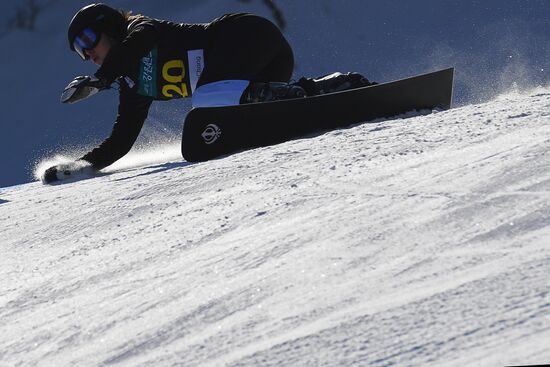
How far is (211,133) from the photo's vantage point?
13.5 ft

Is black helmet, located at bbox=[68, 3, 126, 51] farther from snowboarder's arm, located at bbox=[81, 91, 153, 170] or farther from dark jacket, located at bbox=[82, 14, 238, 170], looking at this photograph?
snowboarder's arm, located at bbox=[81, 91, 153, 170]

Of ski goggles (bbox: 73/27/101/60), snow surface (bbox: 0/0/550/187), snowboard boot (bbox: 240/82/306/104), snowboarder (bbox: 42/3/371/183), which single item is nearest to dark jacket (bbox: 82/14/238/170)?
snowboarder (bbox: 42/3/371/183)

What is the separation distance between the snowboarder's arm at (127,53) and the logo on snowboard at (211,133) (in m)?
0.53

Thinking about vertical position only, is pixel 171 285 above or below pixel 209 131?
below

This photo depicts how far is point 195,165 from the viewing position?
3.89 metres

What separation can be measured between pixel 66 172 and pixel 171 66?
71 cm

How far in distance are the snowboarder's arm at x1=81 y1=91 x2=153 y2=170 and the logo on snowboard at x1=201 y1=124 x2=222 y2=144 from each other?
2.11 ft

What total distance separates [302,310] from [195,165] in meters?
2.00

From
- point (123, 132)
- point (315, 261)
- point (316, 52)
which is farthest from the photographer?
→ point (316, 52)

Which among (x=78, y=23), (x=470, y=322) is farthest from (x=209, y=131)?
(x=470, y=322)

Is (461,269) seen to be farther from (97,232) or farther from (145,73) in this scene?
(145,73)

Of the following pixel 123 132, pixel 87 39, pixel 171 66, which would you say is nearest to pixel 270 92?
pixel 171 66

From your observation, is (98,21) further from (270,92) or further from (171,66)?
(270,92)

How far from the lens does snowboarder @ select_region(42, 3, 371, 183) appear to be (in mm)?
4305
